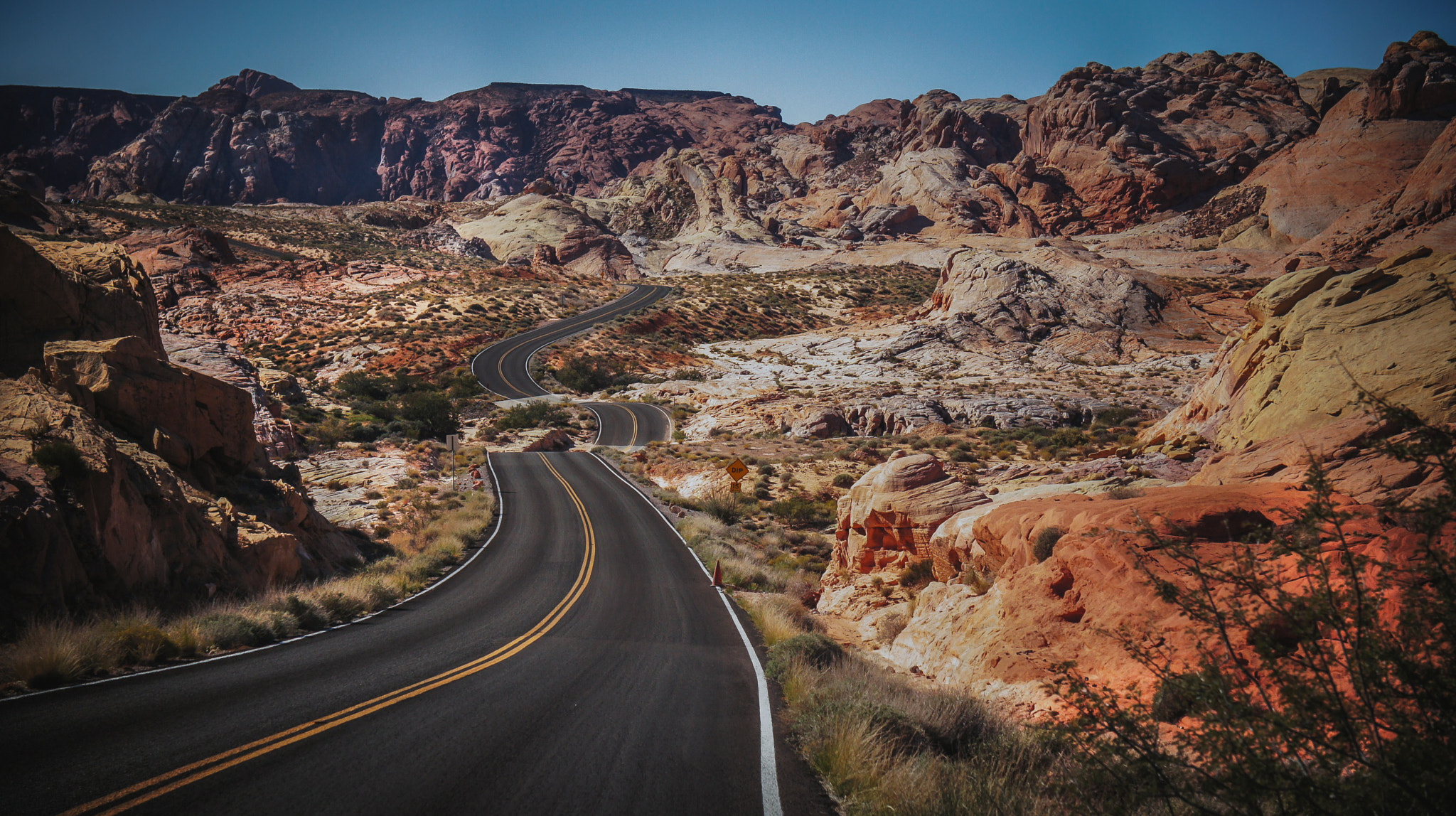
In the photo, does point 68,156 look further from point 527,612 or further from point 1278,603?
point 1278,603

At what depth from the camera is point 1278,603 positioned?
3.14m

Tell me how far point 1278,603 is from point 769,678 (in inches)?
255

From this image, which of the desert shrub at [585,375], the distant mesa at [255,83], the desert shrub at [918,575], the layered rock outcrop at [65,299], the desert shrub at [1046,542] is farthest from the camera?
the distant mesa at [255,83]

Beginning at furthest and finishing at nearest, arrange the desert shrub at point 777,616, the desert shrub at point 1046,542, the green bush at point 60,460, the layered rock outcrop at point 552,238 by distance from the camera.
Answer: the layered rock outcrop at point 552,238
the desert shrub at point 777,616
the desert shrub at point 1046,542
the green bush at point 60,460

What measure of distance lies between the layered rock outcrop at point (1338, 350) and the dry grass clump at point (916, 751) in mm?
6540

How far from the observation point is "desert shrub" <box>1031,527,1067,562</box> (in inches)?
341

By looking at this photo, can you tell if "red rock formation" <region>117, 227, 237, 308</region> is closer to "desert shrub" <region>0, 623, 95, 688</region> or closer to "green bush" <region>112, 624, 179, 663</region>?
"green bush" <region>112, 624, 179, 663</region>

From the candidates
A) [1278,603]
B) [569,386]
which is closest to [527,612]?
[1278,603]

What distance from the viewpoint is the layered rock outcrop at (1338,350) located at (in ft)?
28.6

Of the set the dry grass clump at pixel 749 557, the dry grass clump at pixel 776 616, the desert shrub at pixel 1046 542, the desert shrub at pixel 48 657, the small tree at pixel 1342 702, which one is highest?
the small tree at pixel 1342 702

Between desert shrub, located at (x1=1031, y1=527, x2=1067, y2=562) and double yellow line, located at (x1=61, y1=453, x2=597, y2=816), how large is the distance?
812cm

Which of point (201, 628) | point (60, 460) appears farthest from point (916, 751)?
point (60, 460)

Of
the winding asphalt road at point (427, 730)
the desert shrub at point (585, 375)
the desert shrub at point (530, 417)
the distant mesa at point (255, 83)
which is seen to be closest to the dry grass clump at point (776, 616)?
the winding asphalt road at point (427, 730)

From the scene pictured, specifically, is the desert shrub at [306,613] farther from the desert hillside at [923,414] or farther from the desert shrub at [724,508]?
the desert shrub at [724,508]
